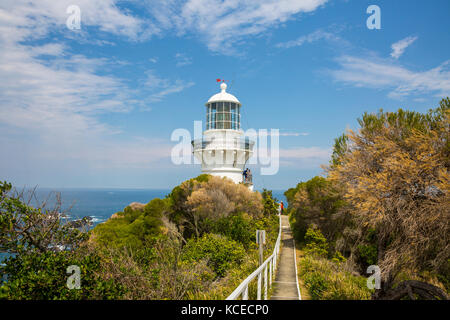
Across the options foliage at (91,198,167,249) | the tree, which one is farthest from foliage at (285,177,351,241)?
foliage at (91,198,167,249)

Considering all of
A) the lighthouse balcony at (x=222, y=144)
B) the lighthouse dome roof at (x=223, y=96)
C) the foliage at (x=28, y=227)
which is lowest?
the foliage at (x=28, y=227)

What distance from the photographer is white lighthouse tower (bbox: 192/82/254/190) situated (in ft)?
88.1

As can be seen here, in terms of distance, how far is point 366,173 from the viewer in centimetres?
995

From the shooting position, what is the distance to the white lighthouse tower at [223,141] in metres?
26.9

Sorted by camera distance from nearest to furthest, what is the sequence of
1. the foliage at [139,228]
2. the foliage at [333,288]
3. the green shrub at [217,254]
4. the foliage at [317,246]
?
1. the foliage at [333,288]
2. the green shrub at [217,254]
3. the foliage at [317,246]
4. the foliage at [139,228]

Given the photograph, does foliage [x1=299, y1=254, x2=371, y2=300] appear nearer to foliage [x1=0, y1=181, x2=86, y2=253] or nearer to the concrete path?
Answer: the concrete path

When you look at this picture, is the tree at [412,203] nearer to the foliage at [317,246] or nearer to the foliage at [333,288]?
the foliage at [333,288]

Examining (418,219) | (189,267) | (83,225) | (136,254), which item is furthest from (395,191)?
(83,225)

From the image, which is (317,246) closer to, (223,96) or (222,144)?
(222,144)

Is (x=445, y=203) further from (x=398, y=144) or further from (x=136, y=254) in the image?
(x=136, y=254)

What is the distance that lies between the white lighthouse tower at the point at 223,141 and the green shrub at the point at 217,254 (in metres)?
15.3

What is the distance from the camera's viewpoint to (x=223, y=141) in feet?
87.4

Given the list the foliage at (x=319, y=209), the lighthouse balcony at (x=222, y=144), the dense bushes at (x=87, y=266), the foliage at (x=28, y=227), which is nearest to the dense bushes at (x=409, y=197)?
the dense bushes at (x=87, y=266)

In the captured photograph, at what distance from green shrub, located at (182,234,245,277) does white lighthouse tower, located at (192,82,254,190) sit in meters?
15.3
